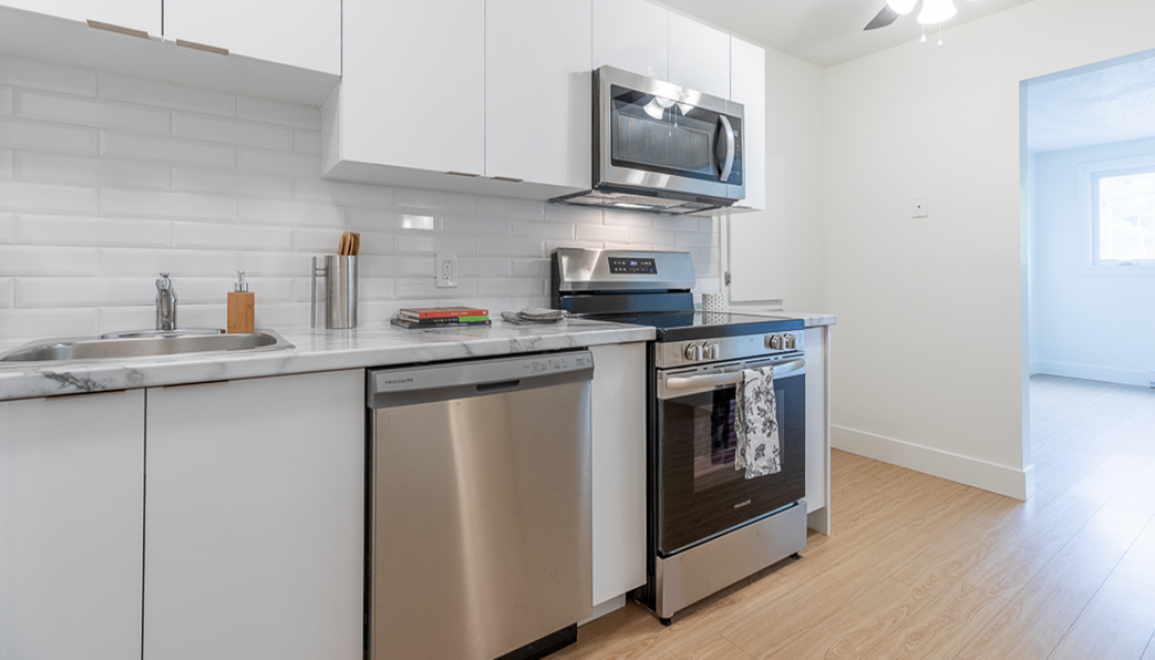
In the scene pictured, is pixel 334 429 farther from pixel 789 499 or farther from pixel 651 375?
pixel 789 499

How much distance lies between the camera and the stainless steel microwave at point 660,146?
6.39 ft

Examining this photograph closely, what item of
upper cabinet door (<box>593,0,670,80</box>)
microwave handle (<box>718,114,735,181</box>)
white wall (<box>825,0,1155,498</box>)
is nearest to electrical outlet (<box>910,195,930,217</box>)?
white wall (<box>825,0,1155,498</box>)

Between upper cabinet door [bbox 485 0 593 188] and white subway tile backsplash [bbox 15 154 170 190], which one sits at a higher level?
upper cabinet door [bbox 485 0 593 188]

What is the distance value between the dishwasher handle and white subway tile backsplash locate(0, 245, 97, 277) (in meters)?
0.91

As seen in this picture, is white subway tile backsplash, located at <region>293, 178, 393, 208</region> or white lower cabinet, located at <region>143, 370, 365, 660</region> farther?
white subway tile backsplash, located at <region>293, 178, 393, 208</region>

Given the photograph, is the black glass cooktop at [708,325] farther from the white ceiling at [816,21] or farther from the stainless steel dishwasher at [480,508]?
the white ceiling at [816,21]

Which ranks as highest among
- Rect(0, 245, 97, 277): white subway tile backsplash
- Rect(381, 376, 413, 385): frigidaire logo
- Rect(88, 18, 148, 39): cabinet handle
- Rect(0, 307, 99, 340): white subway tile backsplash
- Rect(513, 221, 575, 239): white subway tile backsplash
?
Rect(88, 18, 148, 39): cabinet handle

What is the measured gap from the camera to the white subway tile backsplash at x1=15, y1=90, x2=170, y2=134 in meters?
1.40

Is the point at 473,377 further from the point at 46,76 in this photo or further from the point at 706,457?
the point at 46,76

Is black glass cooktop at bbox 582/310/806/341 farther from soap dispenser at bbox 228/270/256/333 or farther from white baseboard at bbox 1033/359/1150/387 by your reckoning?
white baseboard at bbox 1033/359/1150/387

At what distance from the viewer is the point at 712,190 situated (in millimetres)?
2236

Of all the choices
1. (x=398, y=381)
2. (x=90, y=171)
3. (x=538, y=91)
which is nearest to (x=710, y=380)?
(x=398, y=381)

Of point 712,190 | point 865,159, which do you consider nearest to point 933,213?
point 865,159

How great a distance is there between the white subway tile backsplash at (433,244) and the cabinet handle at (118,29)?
84 centimetres
